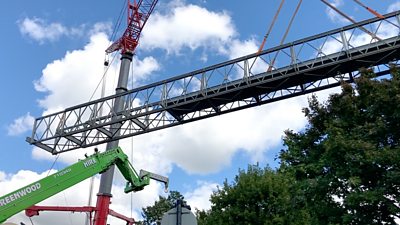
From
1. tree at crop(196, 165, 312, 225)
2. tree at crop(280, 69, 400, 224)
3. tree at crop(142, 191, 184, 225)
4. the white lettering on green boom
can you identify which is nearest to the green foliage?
tree at crop(280, 69, 400, 224)

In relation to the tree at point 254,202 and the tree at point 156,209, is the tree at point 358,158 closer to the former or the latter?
the tree at point 254,202

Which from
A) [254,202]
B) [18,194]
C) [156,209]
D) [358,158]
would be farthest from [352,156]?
[156,209]

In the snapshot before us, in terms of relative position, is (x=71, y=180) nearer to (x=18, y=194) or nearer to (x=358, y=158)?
(x=18, y=194)

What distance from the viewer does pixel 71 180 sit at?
15.4 metres

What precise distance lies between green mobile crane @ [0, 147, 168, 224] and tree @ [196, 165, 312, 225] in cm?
737

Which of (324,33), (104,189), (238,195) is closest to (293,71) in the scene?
(324,33)

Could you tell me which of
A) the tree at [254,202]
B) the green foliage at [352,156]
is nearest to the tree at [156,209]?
the tree at [254,202]

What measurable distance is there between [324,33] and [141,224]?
38574 mm

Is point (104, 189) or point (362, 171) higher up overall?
point (104, 189)

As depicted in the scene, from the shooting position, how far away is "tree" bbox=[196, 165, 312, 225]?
21.3 metres

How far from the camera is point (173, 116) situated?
86.7 feet

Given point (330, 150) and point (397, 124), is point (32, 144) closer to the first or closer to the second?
point (330, 150)

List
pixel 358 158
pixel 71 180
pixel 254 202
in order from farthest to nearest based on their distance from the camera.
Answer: pixel 254 202, pixel 71 180, pixel 358 158

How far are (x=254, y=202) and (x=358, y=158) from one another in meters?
9.36
